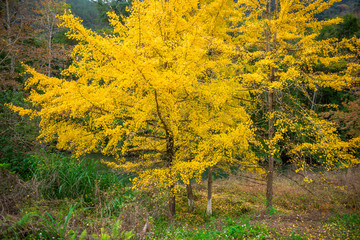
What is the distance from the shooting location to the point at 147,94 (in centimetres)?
485

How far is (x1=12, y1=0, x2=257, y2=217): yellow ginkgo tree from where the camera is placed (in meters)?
4.00

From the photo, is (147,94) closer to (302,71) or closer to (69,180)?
(69,180)

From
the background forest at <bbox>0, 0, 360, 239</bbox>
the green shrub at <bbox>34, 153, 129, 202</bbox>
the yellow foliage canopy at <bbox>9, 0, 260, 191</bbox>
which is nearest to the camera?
the background forest at <bbox>0, 0, 360, 239</bbox>

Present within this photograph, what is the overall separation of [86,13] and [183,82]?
5557 cm

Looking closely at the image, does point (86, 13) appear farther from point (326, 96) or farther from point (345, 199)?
point (345, 199)

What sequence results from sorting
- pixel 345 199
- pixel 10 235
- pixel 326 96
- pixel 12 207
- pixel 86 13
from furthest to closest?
pixel 86 13 → pixel 326 96 → pixel 345 199 → pixel 12 207 → pixel 10 235

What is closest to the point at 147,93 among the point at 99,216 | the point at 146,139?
the point at 146,139

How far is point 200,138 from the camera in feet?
19.3

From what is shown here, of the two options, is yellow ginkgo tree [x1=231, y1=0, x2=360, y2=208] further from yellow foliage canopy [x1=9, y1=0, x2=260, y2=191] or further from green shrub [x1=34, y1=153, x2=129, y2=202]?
green shrub [x1=34, y1=153, x2=129, y2=202]

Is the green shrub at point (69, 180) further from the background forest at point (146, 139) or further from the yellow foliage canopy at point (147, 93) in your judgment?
the yellow foliage canopy at point (147, 93)

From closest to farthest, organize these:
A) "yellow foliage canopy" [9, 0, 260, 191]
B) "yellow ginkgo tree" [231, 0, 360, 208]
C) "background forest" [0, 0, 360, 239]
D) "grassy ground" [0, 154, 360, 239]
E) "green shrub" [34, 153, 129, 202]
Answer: "grassy ground" [0, 154, 360, 239] → "background forest" [0, 0, 360, 239] → "yellow foliage canopy" [9, 0, 260, 191] → "green shrub" [34, 153, 129, 202] → "yellow ginkgo tree" [231, 0, 360, 208]

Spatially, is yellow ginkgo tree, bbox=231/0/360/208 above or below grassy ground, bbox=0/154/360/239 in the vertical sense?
above

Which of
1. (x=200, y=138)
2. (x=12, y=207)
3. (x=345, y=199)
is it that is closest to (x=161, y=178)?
(x=200, y=138)

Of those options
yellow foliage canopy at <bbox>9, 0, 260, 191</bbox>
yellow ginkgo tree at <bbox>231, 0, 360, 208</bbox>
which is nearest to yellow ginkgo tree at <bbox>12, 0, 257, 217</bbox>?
yellow foliage canopy at <bbox>9, 0, 260, 191</bbox>
